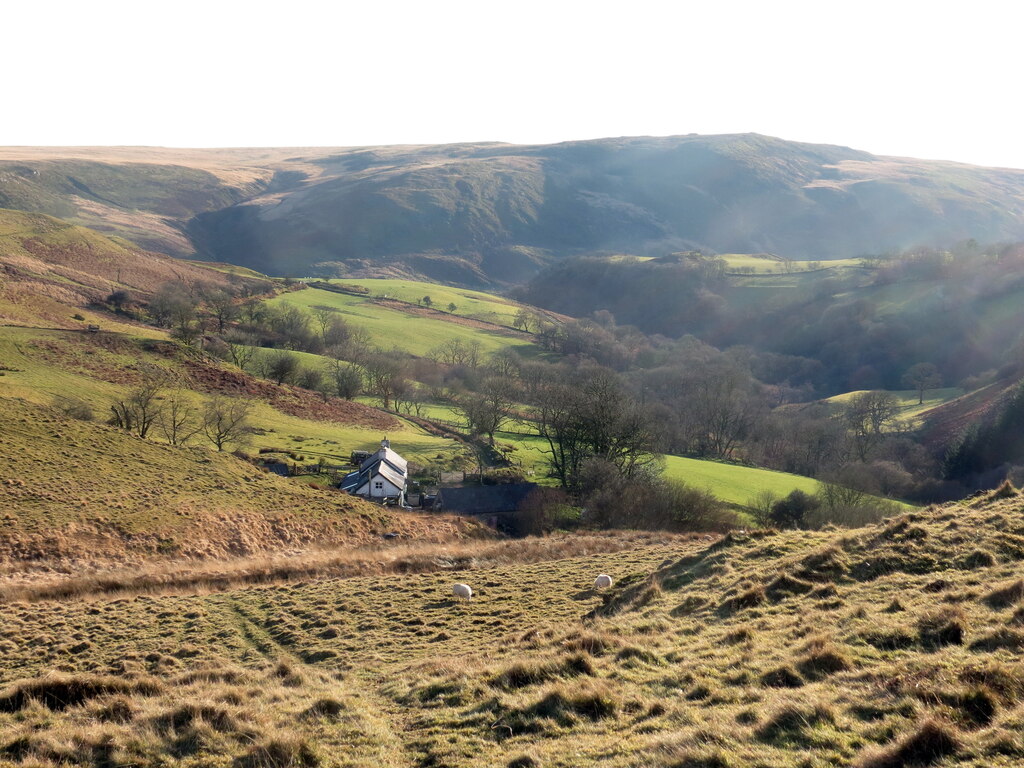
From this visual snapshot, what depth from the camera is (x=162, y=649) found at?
1980 cm

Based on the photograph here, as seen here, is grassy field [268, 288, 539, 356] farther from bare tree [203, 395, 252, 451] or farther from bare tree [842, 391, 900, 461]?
bare tree [842, 391, 900, 461]

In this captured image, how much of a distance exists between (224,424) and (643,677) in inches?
1980

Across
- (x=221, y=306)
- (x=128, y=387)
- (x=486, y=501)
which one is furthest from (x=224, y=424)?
(x=221, y=306)

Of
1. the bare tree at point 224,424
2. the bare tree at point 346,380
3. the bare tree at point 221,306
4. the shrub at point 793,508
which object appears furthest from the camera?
the bare tree at point 221,306

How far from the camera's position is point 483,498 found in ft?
181

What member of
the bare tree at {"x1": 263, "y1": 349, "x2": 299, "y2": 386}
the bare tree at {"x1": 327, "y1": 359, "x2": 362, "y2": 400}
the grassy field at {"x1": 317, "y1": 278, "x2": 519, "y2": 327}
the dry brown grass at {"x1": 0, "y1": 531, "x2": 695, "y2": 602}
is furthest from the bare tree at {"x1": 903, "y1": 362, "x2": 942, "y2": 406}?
the dry brown grass at {"x1": 0, "y1": 531, "x2": 695, "y2": 602}

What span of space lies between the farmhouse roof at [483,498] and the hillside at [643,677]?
110 ft

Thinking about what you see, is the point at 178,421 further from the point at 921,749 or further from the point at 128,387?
the point at 921,749

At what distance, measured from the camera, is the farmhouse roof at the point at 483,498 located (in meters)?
54.4

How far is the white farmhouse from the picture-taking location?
170 feet

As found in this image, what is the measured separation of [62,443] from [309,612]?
27463mm

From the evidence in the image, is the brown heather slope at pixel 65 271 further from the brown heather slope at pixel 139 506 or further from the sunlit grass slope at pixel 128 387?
the brown heather slope at pixel 139 506

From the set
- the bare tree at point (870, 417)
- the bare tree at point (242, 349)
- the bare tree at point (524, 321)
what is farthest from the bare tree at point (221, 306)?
the bare tree at point (870, 417)

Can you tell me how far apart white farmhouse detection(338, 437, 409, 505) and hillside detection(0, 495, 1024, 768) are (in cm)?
3080
